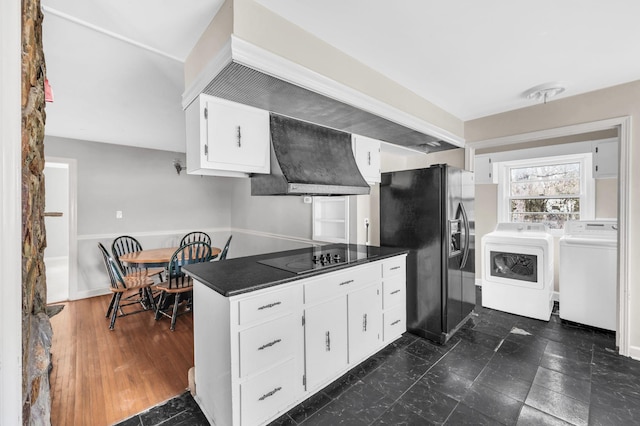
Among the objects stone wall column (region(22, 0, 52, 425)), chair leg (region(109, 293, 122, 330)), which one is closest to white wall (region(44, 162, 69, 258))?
chair leg (region(109, 293, 122, 330))

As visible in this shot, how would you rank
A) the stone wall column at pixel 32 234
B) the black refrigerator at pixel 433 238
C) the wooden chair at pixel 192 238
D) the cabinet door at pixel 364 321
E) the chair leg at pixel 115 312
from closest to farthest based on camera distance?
the stone wall column at pixel 32 234
the cabinet door at pixel 364 321
the black refrigerator at pixel 433 238
the chair leg at pixel 115 312
the wooden chair at pixel 192 238

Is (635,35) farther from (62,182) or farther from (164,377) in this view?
(62,182)

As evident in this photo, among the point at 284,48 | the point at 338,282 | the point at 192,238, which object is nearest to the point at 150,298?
the point at 192,238

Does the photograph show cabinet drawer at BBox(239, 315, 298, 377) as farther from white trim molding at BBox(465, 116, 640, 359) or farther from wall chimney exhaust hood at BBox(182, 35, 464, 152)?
white trim molding at BBox(465, 116, 640, 359)

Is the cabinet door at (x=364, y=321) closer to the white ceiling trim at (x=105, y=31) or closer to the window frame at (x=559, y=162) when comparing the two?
the white ceiling trim at (x=105, y=31)

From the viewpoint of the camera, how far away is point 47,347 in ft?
1.91

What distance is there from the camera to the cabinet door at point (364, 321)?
231 cm

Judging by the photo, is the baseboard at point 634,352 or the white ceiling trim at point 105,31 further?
the baseboard at point 634,352

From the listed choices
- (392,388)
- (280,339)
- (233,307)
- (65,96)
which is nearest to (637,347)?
(392,388)

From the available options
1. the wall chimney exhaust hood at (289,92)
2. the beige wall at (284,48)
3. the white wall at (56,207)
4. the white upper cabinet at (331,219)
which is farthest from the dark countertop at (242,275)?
the white wall at (56,207)

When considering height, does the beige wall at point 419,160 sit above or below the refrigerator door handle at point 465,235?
above

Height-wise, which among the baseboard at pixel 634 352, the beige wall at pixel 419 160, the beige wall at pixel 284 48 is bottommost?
the baseboard at pixel 634 352

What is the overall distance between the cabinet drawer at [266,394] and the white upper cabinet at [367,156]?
1.95 meters

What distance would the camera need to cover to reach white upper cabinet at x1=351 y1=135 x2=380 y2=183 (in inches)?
115
